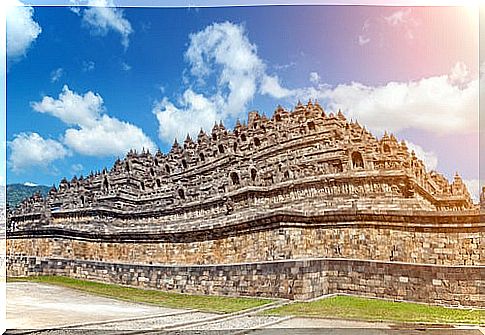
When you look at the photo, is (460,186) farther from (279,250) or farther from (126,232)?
(126,232)

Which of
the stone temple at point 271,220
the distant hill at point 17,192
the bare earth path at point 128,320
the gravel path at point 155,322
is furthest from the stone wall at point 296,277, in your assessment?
the distant hill at point 17,192

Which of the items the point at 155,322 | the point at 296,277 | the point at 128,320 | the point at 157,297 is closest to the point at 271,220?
the point at 296,277

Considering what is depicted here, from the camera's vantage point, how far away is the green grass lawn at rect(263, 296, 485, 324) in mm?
7824

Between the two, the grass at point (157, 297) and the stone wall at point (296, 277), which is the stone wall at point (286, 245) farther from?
the grass at point (157, 297)

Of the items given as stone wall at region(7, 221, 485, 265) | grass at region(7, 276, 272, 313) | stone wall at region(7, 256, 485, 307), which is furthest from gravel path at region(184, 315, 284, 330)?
stone wall at region(7, 221, 485, 265)

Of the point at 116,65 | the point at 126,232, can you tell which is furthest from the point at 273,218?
the point at 116,65

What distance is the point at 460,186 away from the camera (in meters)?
8.20

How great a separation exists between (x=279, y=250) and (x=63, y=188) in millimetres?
3258

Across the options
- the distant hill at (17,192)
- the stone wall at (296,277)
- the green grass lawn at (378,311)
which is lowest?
the green grass lawn at (378,311)

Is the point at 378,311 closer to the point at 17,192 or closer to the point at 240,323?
the point at 240,323

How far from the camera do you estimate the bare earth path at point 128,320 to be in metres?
7.59

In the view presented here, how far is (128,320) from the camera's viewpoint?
8.02 m

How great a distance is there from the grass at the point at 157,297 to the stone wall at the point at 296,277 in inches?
3.5

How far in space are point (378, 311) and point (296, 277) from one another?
1.10m
